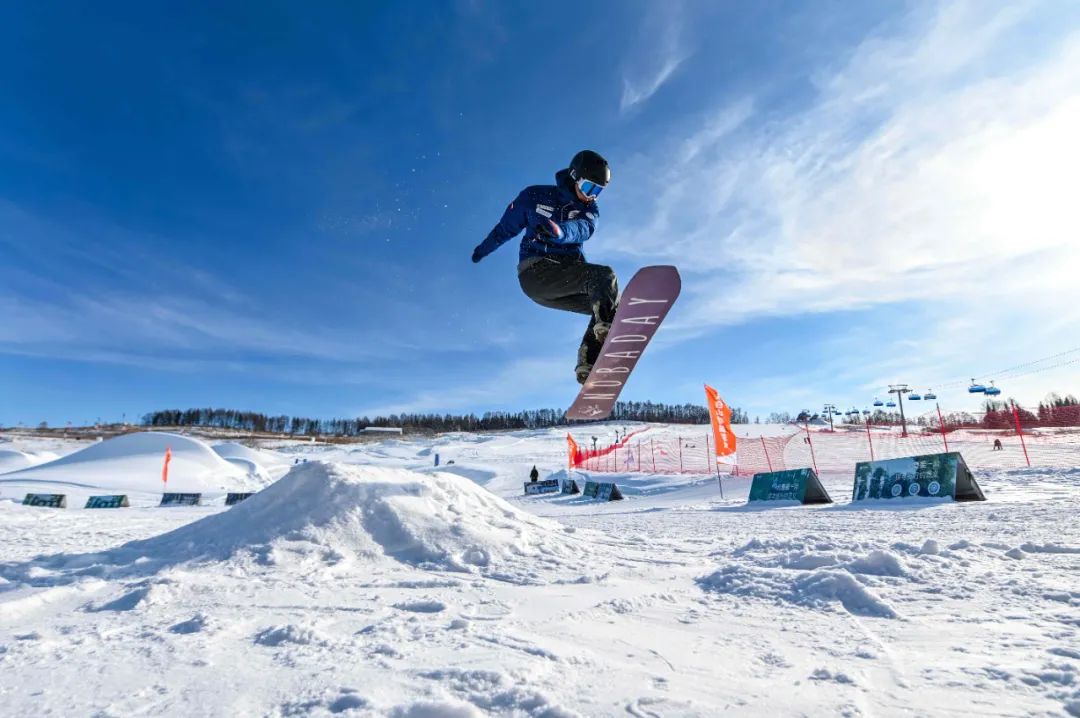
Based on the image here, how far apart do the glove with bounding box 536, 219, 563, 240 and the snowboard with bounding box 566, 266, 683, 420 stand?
0.99 meters

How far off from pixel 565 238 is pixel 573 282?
47cm

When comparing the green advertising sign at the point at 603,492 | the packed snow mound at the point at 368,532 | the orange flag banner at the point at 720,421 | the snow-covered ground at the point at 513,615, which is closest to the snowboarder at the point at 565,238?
the packed snow mound at the point at 368,532

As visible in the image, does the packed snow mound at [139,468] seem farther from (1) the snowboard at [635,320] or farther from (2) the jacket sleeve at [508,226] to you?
(1) the snowboard at [635,320]

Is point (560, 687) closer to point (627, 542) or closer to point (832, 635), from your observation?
point (832, 635)

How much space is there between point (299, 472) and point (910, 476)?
41.3ft

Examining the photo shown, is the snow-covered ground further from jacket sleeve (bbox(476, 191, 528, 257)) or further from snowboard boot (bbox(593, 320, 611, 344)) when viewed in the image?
jacket sleeve (bbox(476, 191, 528, 257))

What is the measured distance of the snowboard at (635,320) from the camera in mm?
6035

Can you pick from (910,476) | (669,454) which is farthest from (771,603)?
(669,454)

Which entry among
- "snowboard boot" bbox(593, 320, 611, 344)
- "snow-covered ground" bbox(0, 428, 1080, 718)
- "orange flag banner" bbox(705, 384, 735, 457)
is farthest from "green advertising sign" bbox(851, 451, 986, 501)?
"snowboard boot" bbox(593, 320, 611, 344)

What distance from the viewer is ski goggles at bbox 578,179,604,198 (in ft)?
18.1

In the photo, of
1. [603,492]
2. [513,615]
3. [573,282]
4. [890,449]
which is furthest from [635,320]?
[890,449]

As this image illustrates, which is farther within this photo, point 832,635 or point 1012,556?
point 1012,556

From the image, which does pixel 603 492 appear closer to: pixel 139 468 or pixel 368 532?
pixel 368 532

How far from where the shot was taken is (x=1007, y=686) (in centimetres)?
254
